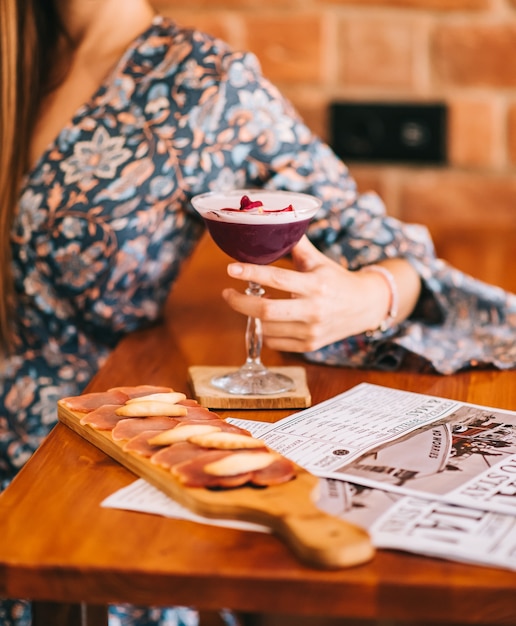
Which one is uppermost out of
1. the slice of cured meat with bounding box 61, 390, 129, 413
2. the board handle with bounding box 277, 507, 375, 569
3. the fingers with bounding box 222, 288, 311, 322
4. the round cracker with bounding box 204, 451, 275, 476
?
the fingers with bounding box 222, 288, 311, 322

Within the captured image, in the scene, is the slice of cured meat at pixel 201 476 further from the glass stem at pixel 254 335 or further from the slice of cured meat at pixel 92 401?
the glass stem at pixel 254 335

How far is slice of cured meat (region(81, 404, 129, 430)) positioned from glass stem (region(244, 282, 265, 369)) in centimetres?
21

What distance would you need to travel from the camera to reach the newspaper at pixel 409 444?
2.52 feet

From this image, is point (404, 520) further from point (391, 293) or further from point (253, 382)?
point (391, 293)

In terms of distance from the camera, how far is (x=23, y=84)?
4.94ft

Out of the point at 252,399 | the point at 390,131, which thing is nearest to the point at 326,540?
the point at 252,399

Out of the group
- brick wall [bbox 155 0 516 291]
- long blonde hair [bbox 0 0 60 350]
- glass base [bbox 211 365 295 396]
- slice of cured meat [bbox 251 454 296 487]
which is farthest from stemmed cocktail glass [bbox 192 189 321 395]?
brick wall [bbox 155 0 516 291]

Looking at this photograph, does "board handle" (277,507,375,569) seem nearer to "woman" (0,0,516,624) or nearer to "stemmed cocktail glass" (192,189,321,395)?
"stemmed cocktail glass" (192,189,321,395)

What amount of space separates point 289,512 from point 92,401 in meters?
0.32

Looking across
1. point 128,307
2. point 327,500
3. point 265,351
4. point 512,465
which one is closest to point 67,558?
point 327,500

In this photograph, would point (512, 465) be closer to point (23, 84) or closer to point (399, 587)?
point (399, 587)

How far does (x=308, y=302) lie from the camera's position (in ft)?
3.51

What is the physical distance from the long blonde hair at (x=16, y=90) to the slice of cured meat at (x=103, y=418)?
0.51 meters

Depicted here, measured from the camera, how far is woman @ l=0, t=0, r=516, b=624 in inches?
50.3
